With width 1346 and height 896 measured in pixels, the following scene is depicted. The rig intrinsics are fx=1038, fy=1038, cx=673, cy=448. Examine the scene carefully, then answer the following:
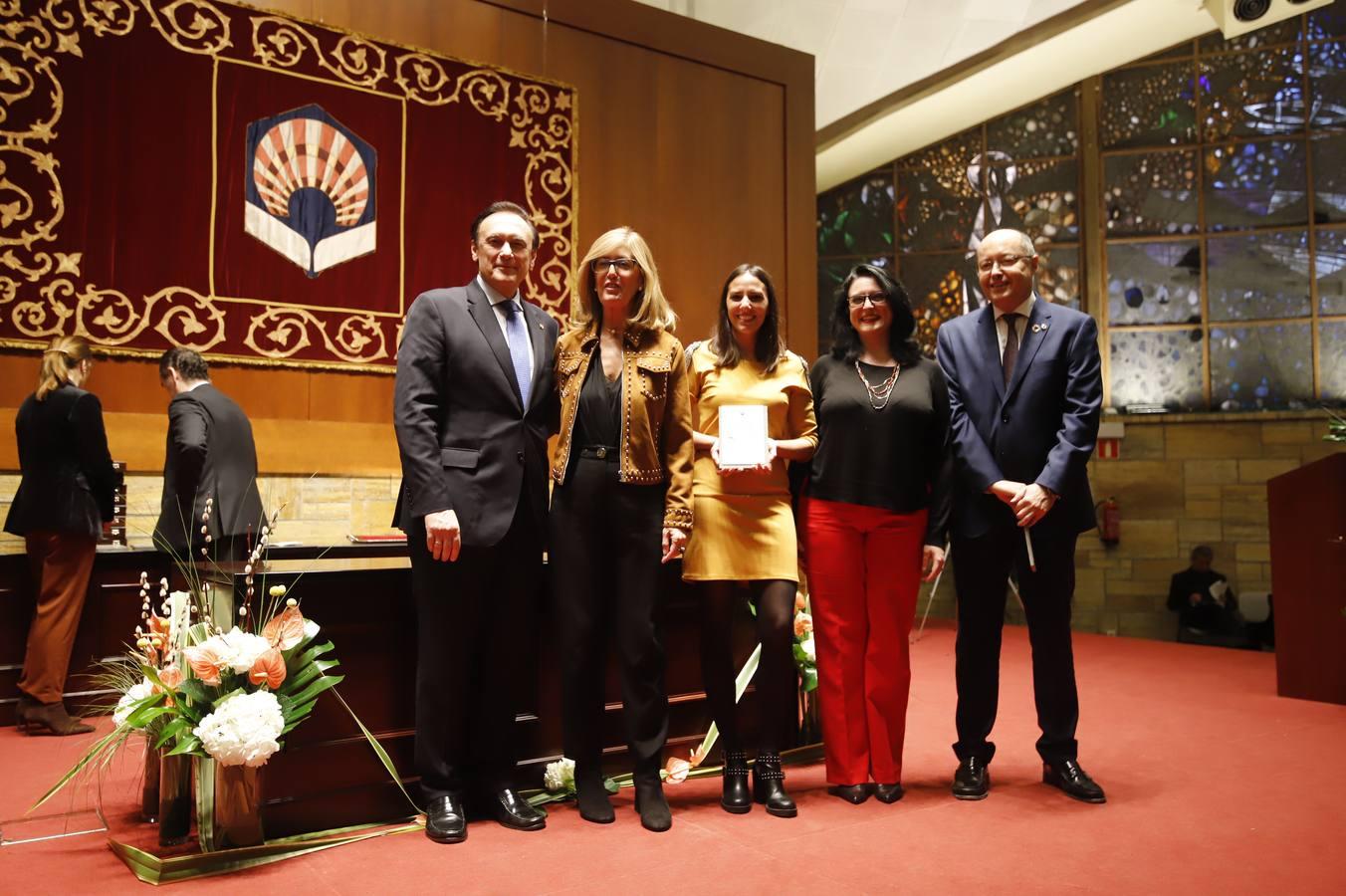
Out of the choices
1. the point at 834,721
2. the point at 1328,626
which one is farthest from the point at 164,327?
the point at 1328,626

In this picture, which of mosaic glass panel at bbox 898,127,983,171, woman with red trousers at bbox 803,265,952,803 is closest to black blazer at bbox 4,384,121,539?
woman with red trousers at bbox 803,265,952,803

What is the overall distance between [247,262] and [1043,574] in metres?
3.82

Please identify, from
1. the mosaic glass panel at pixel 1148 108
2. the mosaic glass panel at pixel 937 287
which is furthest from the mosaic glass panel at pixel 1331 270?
the mosaic glass panel at pixel 937 287

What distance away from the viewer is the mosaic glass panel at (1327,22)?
8133 mm

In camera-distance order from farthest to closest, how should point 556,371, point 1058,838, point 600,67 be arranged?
1. point 600,67
2. point 556,371
3. point 1058,838

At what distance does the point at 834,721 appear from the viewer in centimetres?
282

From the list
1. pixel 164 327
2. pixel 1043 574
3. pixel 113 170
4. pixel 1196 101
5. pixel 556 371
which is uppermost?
pixel 1196 101

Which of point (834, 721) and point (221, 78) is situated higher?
point (221, 78)

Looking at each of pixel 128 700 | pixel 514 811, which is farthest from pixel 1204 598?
pixel 128 700

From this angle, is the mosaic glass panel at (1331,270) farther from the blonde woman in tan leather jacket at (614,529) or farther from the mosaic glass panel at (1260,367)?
the blonde woman in tan leather jacket at (614,529)

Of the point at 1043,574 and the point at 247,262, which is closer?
the point at 1043,574

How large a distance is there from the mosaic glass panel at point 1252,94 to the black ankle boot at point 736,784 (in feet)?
26.1

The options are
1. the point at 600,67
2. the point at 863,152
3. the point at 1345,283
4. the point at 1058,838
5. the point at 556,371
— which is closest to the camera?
the point at 1058,838

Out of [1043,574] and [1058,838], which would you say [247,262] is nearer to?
[1043,574]
